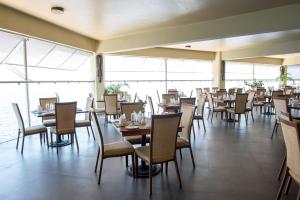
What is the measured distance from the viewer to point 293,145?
7.72ft

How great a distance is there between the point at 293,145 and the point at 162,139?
1.41 meters

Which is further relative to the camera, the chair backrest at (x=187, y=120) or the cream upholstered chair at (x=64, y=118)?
the cream upholstered chair at (x=64, y=118)

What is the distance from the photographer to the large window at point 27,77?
5.86 metres

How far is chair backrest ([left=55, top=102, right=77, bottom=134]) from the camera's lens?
179 inches

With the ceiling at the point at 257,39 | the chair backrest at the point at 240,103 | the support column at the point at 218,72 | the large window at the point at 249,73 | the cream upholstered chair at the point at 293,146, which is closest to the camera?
the cream upholstered chair at the point at 293,146

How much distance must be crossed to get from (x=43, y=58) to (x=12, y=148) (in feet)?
12.1

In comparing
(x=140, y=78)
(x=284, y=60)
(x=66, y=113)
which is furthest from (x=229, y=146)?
(x=284, y=60)

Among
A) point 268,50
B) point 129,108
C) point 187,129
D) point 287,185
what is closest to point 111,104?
point 129,108

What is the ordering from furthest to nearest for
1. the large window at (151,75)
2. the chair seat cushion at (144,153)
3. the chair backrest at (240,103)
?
1. the large window at (151,75)
2. the chair backrest at (240,103)
3. the chair seat cushion at (144,153)

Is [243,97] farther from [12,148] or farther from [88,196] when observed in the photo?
[12,148]

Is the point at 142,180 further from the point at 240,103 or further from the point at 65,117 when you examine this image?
the point at 240,103

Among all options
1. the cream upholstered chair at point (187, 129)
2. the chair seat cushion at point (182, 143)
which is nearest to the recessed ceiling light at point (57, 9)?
the cream upholstered chair at point (187, 129)

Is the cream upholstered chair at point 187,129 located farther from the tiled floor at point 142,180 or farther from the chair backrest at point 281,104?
the chair backrest at point 281,104

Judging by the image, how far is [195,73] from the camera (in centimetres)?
1310
